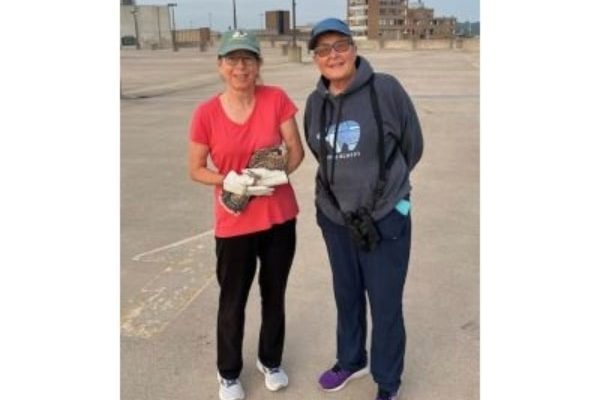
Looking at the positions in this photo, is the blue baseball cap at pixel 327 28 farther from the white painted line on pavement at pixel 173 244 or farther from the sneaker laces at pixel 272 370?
the white painted line on pavement at pixel 173 244

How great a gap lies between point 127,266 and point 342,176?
2.78 m

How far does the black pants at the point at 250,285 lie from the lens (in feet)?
9.71

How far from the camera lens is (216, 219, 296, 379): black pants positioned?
2.96m

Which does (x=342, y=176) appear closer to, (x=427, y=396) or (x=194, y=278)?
(x=427, y=396)

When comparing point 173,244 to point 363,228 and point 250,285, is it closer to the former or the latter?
point 250,285

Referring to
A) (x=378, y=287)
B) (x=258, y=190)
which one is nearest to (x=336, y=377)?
(x=378, y=287)

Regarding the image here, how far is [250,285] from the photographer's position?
10.1 feet

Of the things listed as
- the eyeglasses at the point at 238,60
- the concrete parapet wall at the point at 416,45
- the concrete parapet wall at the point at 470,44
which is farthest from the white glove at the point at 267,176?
the concrete parapet wall at the point at 416,45

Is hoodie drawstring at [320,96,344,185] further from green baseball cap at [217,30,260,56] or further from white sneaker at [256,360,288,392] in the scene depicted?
white sneaker at [256,360,288,392]

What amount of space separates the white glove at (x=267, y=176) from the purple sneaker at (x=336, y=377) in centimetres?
110

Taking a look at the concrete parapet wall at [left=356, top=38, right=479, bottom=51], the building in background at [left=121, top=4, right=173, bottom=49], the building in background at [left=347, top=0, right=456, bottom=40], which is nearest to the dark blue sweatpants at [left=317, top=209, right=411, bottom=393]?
the concrete parapet wall at [left=356, top=38, right=479, bottom=51]

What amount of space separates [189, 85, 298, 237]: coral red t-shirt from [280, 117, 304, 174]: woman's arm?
0.02 m

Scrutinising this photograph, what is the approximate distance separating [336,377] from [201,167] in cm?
131

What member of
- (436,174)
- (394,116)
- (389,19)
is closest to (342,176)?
(394,116)
